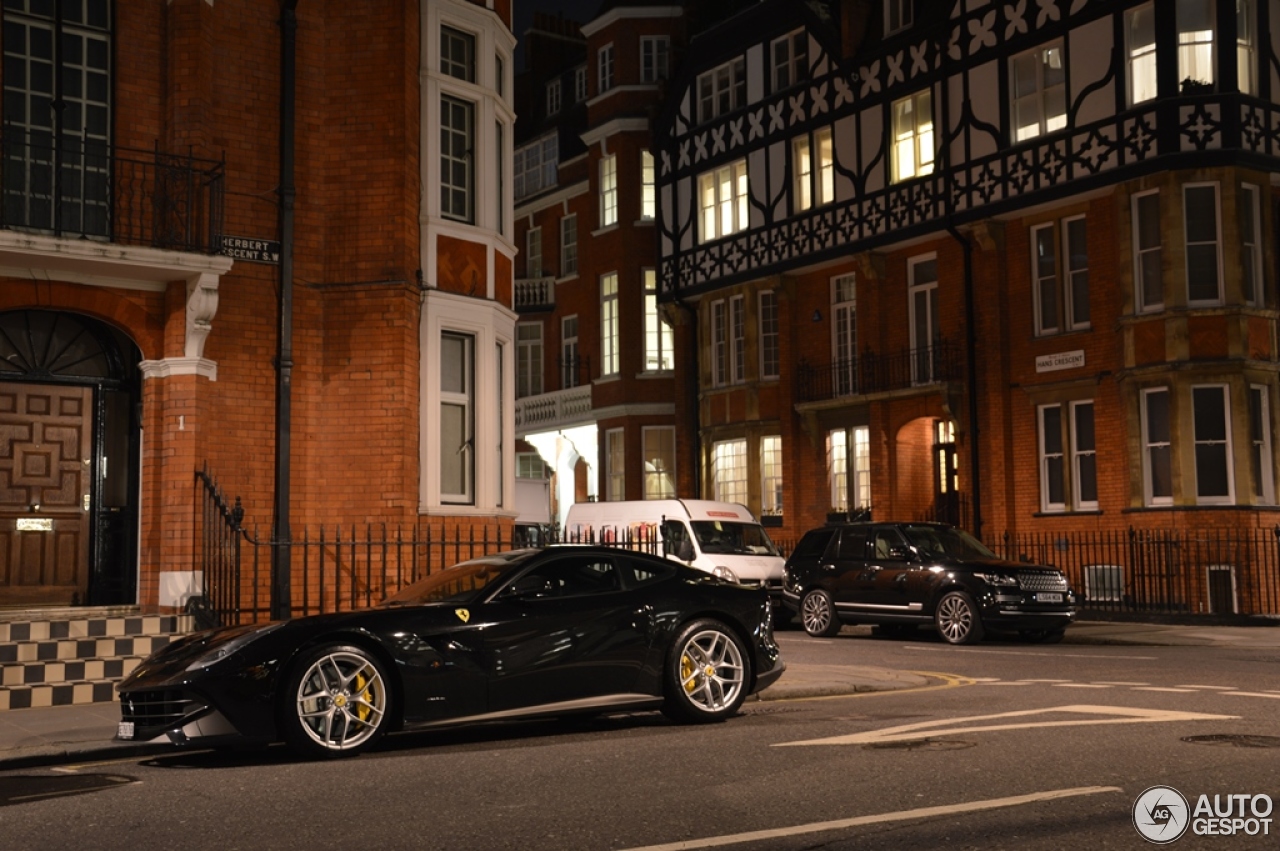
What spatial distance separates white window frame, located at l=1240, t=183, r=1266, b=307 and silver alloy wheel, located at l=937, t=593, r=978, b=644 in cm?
1030

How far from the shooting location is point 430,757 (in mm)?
9156

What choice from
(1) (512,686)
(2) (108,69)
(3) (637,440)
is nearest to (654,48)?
(3) (637,440)

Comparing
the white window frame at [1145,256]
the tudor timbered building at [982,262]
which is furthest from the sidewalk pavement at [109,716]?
the white window frame at [1145,256]

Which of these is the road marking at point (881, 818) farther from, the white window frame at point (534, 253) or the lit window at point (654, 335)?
the white window frame at point (534, 253)

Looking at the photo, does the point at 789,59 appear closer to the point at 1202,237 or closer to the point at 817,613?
the point at 1202,237

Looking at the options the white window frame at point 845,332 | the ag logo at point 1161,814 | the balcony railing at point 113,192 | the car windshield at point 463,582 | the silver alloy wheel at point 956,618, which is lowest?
the ag logo at point 1161,814

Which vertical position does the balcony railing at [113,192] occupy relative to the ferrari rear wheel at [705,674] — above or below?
above

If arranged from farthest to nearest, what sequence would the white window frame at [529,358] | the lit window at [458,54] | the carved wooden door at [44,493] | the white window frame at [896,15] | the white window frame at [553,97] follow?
the white window frame at [553,97], the white window frame at [529,358], the white window frame at [896,15], the lit window at [458,54], the carved wooden door at [44,493]

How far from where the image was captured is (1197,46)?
26359mm

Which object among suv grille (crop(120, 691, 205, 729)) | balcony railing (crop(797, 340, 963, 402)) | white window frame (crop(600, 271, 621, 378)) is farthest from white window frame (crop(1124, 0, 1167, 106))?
suv grille (crop(120, 691, 205, 729))

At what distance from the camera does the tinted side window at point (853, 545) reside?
21.5 m

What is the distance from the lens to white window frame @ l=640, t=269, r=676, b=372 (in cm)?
3925

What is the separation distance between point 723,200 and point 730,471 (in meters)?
7.06

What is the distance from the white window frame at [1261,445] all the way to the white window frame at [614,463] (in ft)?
57.4
